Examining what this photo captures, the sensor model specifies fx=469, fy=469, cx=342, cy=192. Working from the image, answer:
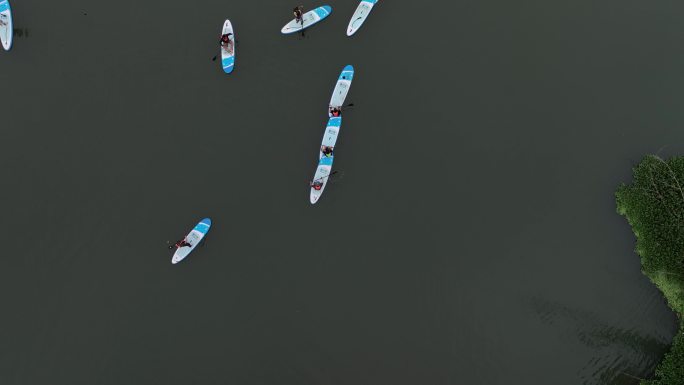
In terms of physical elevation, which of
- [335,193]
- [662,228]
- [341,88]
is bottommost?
[335,193]

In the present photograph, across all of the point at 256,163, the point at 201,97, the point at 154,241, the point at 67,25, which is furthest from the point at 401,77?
the point at 67,25

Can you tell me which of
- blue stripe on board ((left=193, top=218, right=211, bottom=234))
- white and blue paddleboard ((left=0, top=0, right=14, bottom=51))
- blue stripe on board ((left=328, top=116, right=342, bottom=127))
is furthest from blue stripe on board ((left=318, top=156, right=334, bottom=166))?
white and blue paddleboard ((left=0, top=0, right=14, bottom=51))

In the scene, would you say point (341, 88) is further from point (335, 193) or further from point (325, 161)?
point (335, 193)

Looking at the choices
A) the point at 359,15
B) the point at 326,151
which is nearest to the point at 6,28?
the point at 326,151

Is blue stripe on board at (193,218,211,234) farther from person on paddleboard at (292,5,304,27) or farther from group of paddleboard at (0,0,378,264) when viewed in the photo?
person on paddleboard at (292,5,304,27)

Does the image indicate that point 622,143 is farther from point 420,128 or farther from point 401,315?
point 401,315

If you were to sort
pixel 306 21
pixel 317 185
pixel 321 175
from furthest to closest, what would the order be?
pixel 306 21 < pixel 321 175 < pixel 317 185

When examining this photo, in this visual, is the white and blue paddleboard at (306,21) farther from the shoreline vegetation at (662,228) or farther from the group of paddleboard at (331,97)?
the shoreline vegetation at (662,228)
